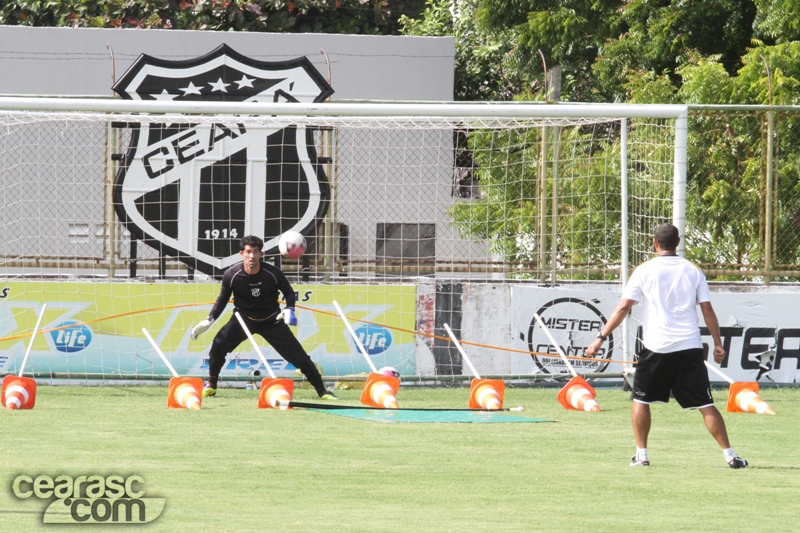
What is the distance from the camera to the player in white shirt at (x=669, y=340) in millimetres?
7320

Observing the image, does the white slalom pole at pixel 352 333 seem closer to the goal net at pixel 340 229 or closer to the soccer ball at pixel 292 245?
the goal net at pixel 340 229

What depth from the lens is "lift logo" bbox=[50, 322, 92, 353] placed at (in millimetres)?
12508

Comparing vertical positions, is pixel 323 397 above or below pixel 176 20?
below

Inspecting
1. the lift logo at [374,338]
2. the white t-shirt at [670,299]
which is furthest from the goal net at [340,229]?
the white t-shirt at [670,299]

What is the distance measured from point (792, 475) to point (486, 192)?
290 inches

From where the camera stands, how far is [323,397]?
11391 mm

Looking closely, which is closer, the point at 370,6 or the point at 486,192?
the point at 486,192

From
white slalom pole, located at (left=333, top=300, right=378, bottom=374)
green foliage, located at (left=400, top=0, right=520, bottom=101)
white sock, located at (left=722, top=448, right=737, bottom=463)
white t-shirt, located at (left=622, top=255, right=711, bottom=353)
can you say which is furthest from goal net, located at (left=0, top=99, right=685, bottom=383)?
green foliage, located at (left=400, top=0, right=520, bottom=101)

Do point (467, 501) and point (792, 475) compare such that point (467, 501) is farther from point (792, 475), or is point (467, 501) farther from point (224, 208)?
point (224, 208)

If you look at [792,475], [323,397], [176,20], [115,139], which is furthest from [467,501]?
[176,20]

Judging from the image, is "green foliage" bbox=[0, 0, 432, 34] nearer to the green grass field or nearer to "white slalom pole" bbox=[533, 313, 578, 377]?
"white slalom pole" bbox=[533, 313, 578, 377]

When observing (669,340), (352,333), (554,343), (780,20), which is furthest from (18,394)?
(780,20)

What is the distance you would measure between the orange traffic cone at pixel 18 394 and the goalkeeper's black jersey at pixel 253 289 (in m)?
Result: 2.02

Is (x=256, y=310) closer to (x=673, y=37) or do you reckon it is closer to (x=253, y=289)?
(x=253, y=289)
